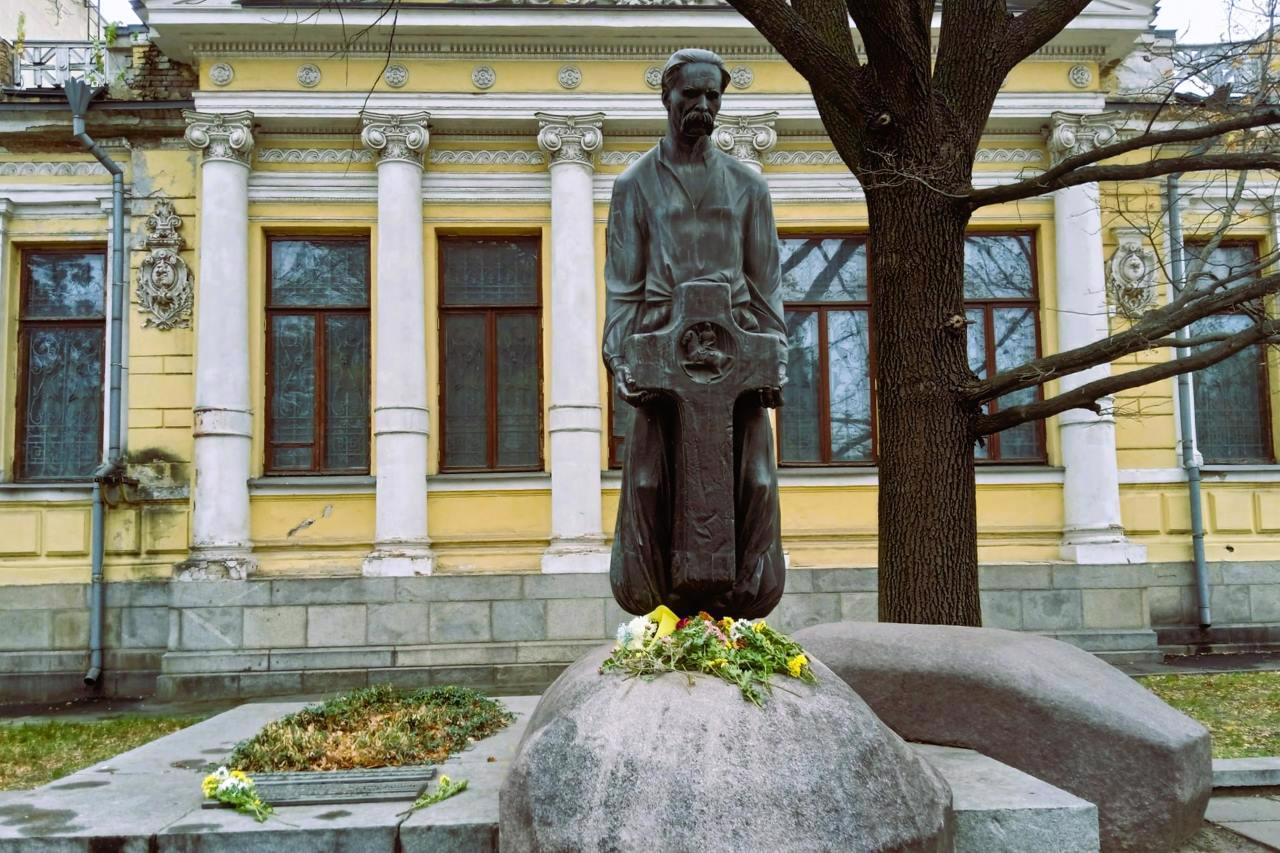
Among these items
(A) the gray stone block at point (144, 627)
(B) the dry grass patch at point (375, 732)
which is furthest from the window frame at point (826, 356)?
(B) the dry grass patch at point (375, 732)

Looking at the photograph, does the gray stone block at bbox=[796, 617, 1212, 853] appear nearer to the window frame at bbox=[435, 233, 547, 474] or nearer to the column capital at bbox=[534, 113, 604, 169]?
the window frame at bbox=[435, 233, 547, 474]

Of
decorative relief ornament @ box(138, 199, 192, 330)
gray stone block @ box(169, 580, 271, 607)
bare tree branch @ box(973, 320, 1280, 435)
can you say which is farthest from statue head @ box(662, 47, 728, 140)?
decorative relief ornament @ box(138, 199, 192, 330)

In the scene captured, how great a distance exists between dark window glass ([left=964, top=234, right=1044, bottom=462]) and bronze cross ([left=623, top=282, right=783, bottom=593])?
10.3m

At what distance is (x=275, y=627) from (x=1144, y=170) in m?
9.92

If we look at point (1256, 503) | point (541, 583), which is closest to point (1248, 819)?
point (541, 583)

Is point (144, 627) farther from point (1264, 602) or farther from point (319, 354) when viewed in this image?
point (1264, 602)

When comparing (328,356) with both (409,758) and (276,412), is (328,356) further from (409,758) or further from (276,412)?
(409,758)

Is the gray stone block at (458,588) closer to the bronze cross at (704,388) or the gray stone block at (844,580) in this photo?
the gray stone block at (844,580)

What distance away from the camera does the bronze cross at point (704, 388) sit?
4457 millimetres

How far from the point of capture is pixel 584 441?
12773 mm

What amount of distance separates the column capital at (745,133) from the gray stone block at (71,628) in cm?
965

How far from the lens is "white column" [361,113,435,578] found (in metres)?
12.5

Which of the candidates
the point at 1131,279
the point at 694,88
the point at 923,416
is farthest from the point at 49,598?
the point at 1131,279

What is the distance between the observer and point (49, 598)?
41.6 feet
